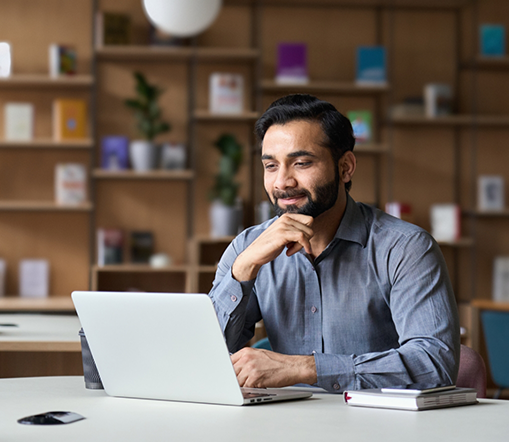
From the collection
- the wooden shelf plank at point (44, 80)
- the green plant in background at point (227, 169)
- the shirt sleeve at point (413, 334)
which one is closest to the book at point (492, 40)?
the green plant in background at point (227, 169)

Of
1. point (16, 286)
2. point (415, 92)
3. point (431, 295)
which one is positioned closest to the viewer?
point (431, 295)

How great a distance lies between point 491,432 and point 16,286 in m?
4.20

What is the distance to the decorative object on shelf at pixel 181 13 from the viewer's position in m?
3.31

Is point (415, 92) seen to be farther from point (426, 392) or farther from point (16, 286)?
point (426, 392)

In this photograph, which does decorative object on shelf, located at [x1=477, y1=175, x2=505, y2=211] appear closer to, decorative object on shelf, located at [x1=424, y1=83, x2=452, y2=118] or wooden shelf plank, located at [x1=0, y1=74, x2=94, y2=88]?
decorative object on shelf, located at [x1=424, y1=83, x2=452, y2=118]

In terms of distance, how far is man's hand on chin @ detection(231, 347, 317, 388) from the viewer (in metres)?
1.47

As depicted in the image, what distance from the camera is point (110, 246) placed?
473 cm

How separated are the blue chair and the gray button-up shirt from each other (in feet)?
7.12

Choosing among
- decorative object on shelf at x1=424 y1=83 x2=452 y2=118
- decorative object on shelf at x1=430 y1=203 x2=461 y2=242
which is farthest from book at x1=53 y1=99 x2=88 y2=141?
decorative object on shelf at x1=430 y1=203 x2=461 y2=242

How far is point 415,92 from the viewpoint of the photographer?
5.17 metres

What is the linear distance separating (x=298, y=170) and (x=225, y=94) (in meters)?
3.08

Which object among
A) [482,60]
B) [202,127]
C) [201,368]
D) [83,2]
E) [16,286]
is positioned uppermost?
[83,2]

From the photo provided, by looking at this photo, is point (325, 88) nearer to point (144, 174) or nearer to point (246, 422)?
point (144, 174)

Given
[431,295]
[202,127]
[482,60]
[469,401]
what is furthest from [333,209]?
[482,60]
